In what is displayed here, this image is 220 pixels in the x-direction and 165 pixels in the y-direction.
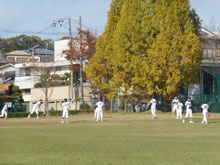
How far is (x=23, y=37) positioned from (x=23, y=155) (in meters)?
110

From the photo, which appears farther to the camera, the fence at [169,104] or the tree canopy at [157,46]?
the fence at [169,104]

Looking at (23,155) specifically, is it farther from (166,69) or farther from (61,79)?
(61,79)

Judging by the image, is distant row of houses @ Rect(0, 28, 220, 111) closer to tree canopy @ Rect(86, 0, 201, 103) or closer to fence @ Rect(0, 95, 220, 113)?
fence @ Rect(0, 95, 220, 113)

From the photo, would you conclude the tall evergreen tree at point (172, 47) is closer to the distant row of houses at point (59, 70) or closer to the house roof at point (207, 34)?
the distant row of houses at point (59, 70)

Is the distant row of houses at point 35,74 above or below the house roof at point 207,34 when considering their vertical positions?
below

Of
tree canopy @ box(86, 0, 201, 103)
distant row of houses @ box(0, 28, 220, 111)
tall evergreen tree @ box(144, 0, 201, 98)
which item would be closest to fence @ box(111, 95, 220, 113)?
distant row of houses @ box(0, 28, 220, 111)

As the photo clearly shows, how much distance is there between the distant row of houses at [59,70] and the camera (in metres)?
55.9

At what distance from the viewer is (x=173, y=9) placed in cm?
4766

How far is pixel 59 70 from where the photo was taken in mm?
75562

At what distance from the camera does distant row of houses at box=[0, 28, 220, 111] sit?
183 ft

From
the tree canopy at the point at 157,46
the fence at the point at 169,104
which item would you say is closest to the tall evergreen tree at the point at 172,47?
the tree canopy at the point at 157,46

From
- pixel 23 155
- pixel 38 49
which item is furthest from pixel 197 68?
pixel 38 49

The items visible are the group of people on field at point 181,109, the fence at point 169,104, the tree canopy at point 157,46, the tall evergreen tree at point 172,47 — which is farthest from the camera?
the fence at point 169,104

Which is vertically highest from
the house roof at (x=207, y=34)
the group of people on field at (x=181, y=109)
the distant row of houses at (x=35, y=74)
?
the house roof at (x=207, y=34)
